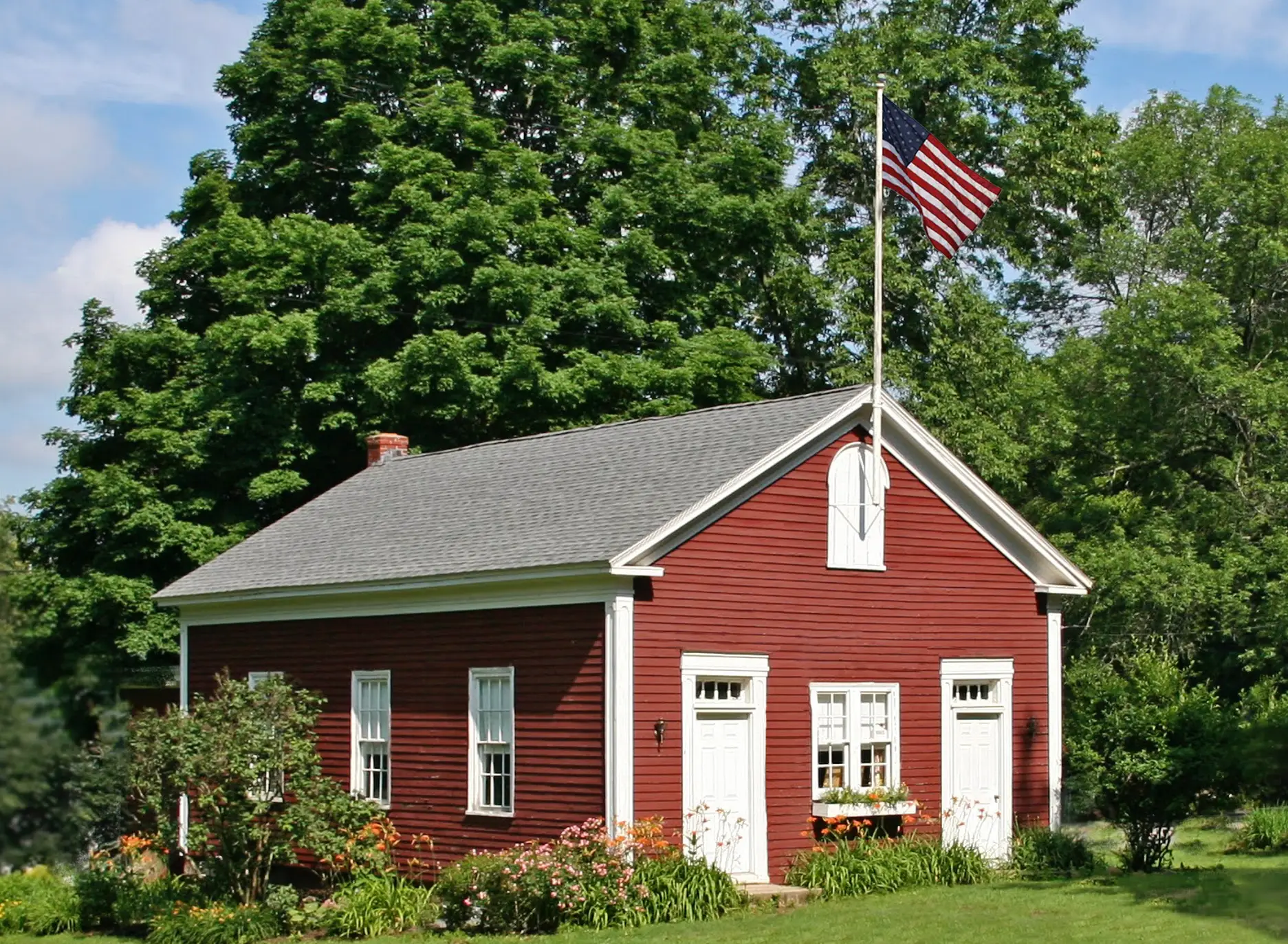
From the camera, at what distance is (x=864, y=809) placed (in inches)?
803

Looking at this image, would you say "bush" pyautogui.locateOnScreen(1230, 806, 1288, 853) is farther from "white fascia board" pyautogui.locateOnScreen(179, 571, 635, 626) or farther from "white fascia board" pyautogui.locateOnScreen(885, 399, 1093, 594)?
"white fascia board" pyautogui.locateOnScreen(179, 571, 635, 626)

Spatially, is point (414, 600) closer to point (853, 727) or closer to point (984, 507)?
point (853, 727)

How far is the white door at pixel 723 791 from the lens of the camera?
1934 cm

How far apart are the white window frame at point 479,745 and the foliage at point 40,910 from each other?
4.97 meters

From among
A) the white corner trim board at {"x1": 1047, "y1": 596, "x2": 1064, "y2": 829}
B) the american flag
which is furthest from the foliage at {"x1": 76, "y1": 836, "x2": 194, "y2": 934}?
the american flag

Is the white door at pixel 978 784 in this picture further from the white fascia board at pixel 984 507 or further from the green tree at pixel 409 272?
the green tree at pixel 409 272

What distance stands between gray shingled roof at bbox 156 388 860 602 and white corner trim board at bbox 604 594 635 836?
0.76m

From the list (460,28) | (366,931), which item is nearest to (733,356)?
(460,28)

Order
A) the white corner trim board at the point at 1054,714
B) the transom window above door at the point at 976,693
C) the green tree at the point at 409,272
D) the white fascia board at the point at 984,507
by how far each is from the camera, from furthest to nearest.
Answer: the green tree at the point at 409,272, the white corner trim board at the point at 1054,714, the transom window above door at the point at 976,693, the white fascia board at the point at 984,507

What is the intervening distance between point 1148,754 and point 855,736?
3.67m

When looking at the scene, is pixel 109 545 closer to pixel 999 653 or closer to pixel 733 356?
pixel 733 356

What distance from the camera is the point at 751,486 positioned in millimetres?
20078

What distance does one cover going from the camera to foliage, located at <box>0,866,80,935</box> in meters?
20.6

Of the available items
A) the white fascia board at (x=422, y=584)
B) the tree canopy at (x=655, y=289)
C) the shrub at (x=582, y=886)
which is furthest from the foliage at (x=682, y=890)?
the tree canopy at (x=655, y=289)
